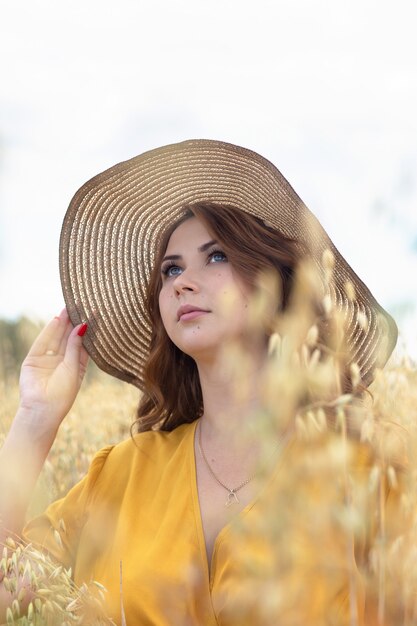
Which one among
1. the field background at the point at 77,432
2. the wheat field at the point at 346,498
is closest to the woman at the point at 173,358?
the field background at the point at 77,432

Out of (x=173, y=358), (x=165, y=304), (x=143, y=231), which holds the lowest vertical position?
(x=173, y=358)

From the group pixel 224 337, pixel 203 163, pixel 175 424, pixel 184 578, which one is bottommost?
pixel 184 578

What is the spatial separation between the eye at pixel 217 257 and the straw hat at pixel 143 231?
0.23m

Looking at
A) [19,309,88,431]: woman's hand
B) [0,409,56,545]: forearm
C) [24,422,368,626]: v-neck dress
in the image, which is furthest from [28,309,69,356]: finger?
[24,422,368,626]: v-neck dress

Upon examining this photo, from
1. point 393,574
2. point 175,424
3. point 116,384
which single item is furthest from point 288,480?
point 116,384

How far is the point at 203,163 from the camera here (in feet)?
7.74

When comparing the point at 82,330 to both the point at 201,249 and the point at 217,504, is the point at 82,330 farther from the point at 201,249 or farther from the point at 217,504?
the point at 217,504

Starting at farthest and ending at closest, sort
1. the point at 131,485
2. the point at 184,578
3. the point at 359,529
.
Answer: the point at 131,485 → the point at 184,578 → the point at 359,529

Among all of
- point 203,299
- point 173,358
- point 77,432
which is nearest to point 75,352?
point 173,358

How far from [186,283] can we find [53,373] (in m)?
0.52

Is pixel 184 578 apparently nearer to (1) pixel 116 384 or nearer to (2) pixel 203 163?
(2) pixel 203 163

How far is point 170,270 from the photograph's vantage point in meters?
2.30

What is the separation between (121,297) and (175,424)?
0.45 m

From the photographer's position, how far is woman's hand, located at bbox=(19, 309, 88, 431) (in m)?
2.22
